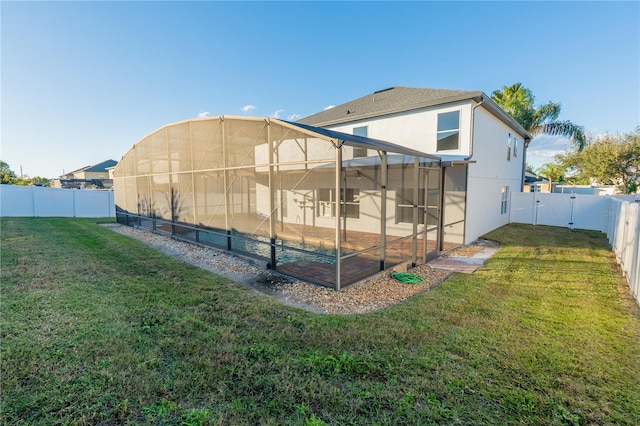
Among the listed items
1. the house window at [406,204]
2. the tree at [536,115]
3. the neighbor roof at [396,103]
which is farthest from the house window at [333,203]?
the tree at [536,115]

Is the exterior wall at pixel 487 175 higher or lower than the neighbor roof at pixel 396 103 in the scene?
lower

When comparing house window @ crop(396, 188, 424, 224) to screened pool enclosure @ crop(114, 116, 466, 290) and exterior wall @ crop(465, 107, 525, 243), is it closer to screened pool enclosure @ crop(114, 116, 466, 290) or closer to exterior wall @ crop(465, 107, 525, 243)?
screened pool enclosure @ crop(114, 116, 466, 290)

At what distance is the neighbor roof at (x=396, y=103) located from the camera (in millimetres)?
9094

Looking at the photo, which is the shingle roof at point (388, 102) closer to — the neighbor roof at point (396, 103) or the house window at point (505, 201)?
the neighbor roof at point (396, 103)

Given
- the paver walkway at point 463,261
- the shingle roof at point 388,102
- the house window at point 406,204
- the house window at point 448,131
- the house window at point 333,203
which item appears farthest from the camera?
the house window at point 333,203

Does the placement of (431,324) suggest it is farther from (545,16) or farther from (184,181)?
(545,16)

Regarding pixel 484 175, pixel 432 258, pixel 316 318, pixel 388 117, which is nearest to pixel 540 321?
pixel 316 318

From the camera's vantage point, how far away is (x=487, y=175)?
10.6m

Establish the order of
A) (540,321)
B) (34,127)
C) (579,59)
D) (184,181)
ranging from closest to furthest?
1. (540,321)
2. (184,181)
3. (579,59)
4. (34,127)

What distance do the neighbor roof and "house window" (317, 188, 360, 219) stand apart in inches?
127

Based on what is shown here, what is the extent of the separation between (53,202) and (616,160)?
131 ft

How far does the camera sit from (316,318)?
396cm

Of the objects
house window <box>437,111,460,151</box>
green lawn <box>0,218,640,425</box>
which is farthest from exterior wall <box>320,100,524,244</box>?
green lawn <box>0,218,640,425</box>

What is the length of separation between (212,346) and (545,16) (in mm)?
14056
